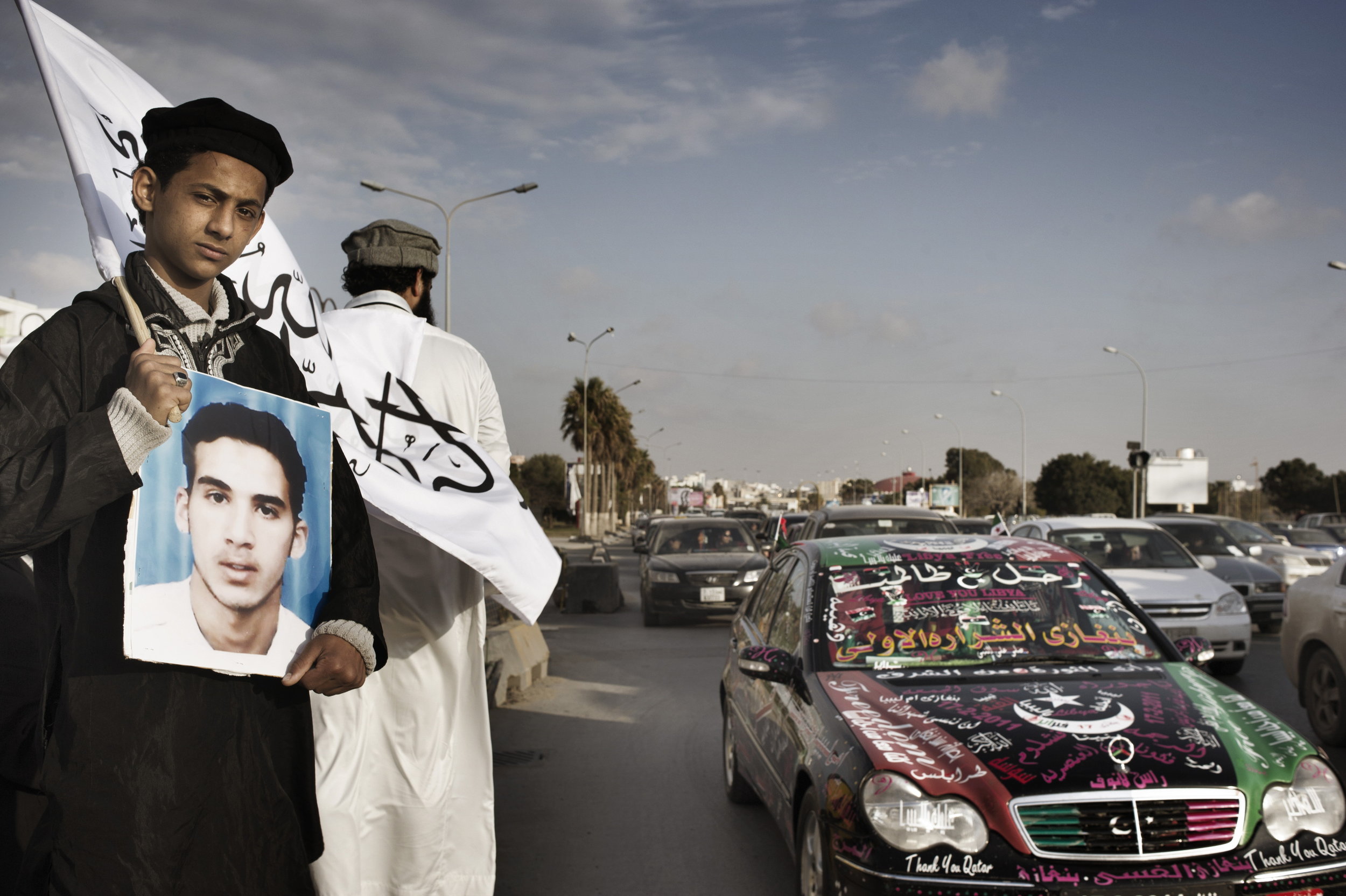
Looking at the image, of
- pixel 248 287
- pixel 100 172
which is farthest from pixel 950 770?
pixel 100 172

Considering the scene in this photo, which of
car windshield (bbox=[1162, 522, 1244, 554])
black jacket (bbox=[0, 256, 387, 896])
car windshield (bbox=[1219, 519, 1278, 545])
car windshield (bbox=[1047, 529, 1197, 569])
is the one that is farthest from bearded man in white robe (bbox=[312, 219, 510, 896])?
car windshield (bbox=[1219, 519, 1278, 545])

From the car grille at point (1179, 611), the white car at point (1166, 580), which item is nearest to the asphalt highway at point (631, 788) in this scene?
the white car at point (1166, 580)

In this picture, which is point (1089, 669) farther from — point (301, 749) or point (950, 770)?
point (301, 749)

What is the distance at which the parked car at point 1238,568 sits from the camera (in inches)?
546

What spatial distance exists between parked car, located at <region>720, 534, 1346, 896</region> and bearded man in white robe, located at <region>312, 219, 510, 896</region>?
49.4 inches

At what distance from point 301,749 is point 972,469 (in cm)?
13599

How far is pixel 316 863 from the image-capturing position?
2.89 meters

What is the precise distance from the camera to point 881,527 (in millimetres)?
13219

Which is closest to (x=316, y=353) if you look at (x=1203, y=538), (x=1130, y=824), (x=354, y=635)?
(x=354, y=635)

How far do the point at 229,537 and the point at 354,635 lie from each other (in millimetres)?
354

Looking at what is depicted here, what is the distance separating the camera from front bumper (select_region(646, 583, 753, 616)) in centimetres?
1577

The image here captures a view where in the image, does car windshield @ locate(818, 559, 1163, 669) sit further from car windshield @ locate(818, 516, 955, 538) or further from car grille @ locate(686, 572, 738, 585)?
car grille @ locate(686, 572, 738, 585)

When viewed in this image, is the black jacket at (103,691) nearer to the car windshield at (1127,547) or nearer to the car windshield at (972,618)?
the car windshield at (972,618)

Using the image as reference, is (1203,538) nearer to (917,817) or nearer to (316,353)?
(917,817)
